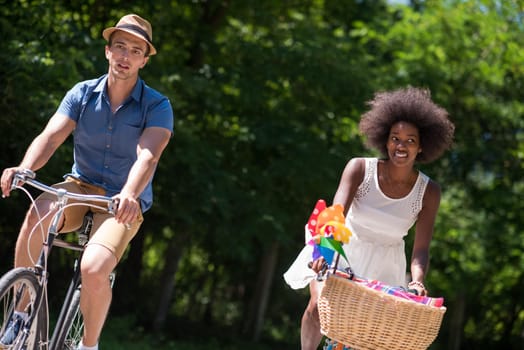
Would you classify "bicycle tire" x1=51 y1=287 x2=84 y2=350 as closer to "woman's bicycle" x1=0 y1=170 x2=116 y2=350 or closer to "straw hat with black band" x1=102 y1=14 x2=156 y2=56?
"woman's bicycle" x1=0 y1=170 x2=116 y2=350

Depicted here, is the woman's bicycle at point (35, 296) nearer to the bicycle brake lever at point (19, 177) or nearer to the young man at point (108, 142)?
the bicycle brake lever at point (19, 177)

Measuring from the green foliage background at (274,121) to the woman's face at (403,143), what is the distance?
12.9 ft

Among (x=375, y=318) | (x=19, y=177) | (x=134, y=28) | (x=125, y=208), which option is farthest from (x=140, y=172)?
(x=375, y=318)

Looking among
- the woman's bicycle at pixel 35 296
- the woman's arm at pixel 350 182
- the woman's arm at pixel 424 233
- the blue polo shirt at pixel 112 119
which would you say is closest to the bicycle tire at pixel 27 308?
the woman's bicycle at pixel 35 296

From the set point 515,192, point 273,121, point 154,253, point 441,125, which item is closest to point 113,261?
point 441,125

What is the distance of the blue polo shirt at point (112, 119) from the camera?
4312mm

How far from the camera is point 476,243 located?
11.9 m

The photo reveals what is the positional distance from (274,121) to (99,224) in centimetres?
605

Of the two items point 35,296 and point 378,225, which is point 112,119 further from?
point 378,225

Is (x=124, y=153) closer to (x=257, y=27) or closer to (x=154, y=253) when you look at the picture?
(x=257, y=27)

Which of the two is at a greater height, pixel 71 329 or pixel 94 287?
pixel 94 287

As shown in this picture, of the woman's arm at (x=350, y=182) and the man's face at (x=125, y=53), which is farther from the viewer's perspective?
the woman's arm at (x=350, y=182)

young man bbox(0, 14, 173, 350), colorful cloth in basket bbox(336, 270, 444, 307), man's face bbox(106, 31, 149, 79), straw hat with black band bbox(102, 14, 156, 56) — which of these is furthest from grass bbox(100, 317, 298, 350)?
colorful cloth in basket bbox(336, 270, 444, 307)

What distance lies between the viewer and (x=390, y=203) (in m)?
4.58
